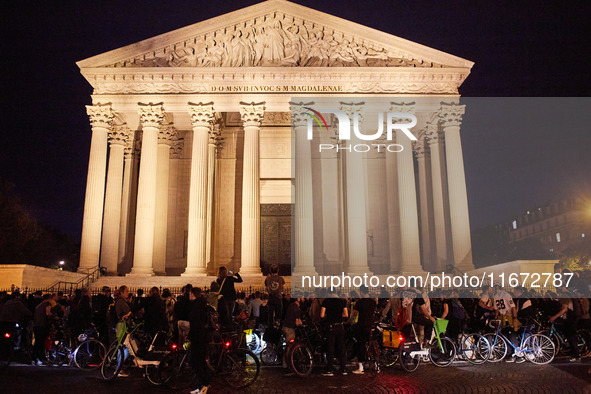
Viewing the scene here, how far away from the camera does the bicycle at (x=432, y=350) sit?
468 inches

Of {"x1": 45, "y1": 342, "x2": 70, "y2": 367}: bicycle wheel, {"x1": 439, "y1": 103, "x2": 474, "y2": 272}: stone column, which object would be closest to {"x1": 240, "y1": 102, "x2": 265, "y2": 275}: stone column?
{"x1": 439, "y1": 103, "x2": 474, "y2": 272}: stone column

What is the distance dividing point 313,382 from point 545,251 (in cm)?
7992

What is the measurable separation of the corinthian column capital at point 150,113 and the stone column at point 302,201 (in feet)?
26.4

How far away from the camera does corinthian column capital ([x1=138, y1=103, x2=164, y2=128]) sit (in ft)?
96.8

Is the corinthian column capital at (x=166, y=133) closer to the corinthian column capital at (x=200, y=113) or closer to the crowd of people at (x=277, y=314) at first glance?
the corinthian column capital at (x=200, y=113)

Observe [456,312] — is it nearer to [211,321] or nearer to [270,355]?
[270,355]

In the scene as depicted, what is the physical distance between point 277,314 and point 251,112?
18.1 metres

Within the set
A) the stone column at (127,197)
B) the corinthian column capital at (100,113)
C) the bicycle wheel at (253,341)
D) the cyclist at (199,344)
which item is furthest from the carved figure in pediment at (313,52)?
the cyclist at (199,344)

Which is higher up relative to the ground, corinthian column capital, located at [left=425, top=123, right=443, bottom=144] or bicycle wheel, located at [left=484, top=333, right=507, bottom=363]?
corinthian column capital, located at [left=425, top=123, right=443, bottom=144]

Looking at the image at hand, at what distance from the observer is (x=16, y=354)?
16.3m

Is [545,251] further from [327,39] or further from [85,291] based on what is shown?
[85,291]

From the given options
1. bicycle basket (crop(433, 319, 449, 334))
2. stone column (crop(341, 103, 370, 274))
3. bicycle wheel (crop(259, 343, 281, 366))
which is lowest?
bicycle wheel (crop(259, 343, 281, 366))

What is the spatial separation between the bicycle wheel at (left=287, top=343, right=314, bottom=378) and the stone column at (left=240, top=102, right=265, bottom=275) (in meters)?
16.3

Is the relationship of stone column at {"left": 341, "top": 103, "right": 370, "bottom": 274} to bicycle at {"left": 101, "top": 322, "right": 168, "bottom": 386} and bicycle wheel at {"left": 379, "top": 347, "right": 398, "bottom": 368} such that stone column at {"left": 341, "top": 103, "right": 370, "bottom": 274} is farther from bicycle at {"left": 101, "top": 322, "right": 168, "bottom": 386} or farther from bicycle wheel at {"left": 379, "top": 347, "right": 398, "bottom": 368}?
bicycle at {"left": 101, "top": 322, "right": 168, "bottom": 386}
